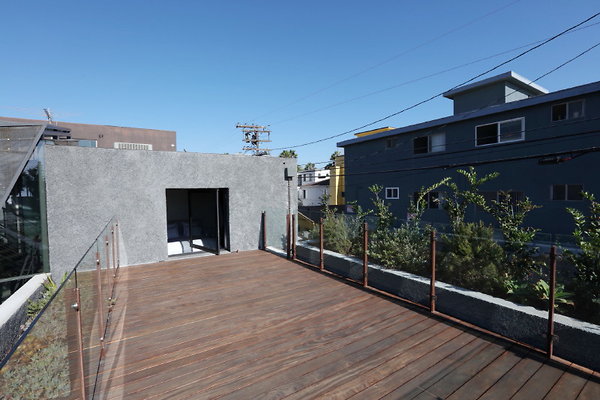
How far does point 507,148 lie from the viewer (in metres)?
15.7

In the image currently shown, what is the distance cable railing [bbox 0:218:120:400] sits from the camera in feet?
5.54

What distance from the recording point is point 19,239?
7176mm

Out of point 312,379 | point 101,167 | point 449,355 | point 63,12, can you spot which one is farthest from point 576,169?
point 63,12

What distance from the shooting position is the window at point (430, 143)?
18.8m

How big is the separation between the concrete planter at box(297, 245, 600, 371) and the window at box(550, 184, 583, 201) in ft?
41.8

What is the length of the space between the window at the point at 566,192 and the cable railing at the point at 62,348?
17.8 m

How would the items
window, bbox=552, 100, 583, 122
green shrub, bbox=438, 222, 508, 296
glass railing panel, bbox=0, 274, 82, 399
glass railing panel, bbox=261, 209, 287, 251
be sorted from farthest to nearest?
window, bbox=552, 100, 583, 122 < glass railing panel, bbox=261, 209, 287, 251 < green shrub, bbox=438, 222, 508, 296 < glass railing panel, bbox=0, 274, 82, 399

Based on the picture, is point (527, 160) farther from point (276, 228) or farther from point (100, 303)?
point (100, 303)

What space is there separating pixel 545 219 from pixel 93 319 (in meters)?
18.0

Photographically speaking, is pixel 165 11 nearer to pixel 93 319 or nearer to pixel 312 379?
pixel 93 319

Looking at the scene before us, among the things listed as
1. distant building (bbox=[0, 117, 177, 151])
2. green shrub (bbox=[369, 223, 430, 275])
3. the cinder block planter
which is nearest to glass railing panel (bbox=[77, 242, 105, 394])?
the cinder block planter

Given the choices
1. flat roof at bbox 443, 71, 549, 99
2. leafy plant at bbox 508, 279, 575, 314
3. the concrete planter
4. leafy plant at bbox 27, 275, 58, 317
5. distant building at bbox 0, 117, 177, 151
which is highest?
flat roof at bbox 443, 71, 549, 99

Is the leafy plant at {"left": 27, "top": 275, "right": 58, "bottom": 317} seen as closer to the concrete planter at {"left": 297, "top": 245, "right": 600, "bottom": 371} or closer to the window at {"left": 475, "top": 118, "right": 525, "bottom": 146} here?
the concrete planter at {"left": 297, "top": 245, "right": 600, "bottom": 371}

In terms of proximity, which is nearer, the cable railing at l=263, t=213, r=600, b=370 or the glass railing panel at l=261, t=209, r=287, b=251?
the cable railing at l=263, t=213, r=600, b=370
